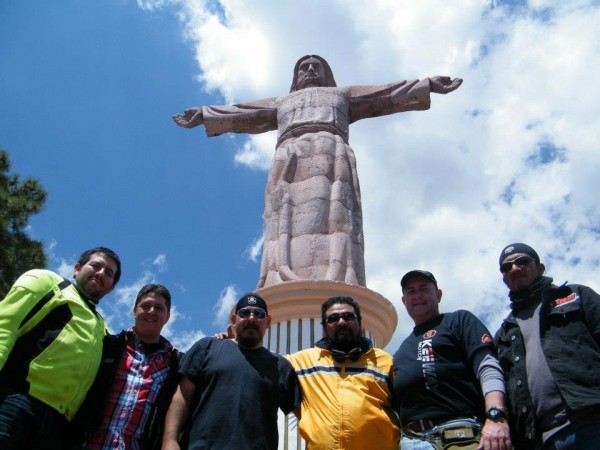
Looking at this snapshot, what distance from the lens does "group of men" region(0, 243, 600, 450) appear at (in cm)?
329

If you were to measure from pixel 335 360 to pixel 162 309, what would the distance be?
3.87 ft

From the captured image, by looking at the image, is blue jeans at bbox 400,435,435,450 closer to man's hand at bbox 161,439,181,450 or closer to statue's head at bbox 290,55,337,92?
man's hand at bbox 161,439,181,450

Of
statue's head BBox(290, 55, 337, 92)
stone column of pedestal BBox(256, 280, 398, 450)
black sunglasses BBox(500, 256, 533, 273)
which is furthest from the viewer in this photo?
statue's head BBox(290, 55, 337, 92)

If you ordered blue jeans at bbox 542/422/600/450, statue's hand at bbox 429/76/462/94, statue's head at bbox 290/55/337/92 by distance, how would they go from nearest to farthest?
blue jeans at bbox 542/422/600/450
statue's hand at bbox 429/76/462/94
statue's head at bbox 290/55/337/92

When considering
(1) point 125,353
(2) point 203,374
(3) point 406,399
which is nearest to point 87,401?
(1) point 125,353

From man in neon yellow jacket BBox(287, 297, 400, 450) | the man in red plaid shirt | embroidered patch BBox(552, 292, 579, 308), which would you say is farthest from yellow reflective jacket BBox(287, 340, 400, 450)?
embroidered patch BBox(552, 292, 579, 308)

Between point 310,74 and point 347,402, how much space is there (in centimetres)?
851

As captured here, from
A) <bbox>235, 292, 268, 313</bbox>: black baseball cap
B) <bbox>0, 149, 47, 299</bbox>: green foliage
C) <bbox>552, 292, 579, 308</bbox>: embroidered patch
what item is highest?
<bbox>0, 149, 47, 299</bbox>: green foliage

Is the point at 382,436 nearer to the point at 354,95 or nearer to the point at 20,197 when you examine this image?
the point at 354,95

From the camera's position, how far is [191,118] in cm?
1159

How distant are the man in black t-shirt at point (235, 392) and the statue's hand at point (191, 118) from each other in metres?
7.98

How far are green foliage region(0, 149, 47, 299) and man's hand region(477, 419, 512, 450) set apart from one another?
996 cm

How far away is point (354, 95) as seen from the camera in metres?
10.8

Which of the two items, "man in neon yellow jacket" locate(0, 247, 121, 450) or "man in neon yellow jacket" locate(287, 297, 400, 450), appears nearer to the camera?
"man in neon yellow jacket" locate(0, 247, 121, 450)
